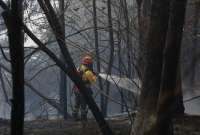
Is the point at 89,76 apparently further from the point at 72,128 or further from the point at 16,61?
the point at 16,61

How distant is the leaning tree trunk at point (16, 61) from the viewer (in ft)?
11.6

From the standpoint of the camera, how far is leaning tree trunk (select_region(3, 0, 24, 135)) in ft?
11.6

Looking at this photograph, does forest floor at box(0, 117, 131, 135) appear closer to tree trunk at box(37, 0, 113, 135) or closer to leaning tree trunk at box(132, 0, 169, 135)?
tree trunk at box(37, 0, 113, 135)

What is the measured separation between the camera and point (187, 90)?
13.6 meters

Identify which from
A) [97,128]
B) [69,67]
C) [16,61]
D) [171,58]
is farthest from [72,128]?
[16,61]

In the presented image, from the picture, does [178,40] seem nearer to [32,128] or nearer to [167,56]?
[167,56]

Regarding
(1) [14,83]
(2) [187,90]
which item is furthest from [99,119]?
(2) [187,90]

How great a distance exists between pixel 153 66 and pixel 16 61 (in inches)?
127

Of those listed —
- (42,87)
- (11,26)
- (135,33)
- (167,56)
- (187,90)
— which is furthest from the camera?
(42,87)

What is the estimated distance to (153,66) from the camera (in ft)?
21.6

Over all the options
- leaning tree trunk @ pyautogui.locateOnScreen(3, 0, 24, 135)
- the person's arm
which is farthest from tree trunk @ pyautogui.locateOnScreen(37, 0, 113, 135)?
leaning tree trunk @ pyautogui.locateOnScreen(3, 0, 24, 135)

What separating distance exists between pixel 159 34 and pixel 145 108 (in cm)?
96

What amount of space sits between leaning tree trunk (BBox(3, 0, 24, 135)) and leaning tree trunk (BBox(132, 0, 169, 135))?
302 cm

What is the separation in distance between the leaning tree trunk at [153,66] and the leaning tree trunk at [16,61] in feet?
9.90
